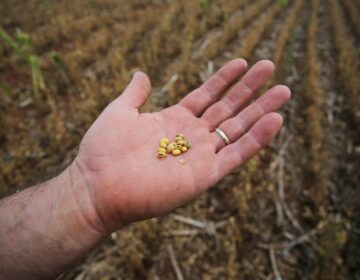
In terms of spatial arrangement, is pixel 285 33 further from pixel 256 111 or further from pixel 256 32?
pixel 256 111

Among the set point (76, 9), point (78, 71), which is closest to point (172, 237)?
point (78, 71)

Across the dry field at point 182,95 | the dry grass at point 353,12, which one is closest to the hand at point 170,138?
the dry field at point 182,95

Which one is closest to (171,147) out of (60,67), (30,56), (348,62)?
(30,56)

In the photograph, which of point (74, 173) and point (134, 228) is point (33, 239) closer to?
point (74, 173)

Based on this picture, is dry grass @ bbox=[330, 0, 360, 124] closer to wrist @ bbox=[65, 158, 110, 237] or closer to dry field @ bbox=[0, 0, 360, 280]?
dry field @ bbox=[0, 0, 360, 280]

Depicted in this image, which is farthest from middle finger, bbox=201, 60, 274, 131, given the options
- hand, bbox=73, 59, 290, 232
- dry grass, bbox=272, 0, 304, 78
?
dry grass, bbox=272, 0, 304, 78
